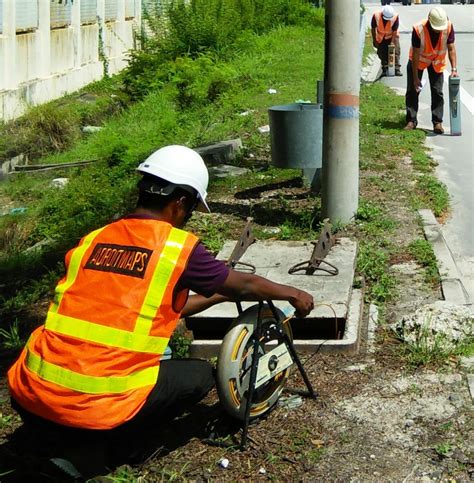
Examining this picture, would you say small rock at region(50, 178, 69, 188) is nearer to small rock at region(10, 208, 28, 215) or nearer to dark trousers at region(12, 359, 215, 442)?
small rock at region(10, 208, 28, 215)

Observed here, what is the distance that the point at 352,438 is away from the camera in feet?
15.0

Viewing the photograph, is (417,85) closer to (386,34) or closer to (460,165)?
(460,165)

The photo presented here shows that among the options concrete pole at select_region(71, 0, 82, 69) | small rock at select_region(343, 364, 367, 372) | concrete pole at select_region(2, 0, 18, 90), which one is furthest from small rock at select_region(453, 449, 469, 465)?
concrete pole at select_region(71, 0, 82, 69)

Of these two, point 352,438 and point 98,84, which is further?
point 98,84

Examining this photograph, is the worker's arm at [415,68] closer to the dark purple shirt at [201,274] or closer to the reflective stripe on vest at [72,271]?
the dark purple shirt at [201,274]

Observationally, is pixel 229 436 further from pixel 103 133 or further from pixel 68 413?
pixel 103 133

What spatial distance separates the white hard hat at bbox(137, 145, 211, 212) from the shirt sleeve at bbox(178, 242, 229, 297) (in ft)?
0.96

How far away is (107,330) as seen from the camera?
3.84 m

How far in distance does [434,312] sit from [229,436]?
5.67 ft

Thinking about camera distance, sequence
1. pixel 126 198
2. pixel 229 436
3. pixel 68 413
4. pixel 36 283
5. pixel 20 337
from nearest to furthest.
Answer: pixel 68 413, pixel 229 436, pixel 20 337, pixel 36 283, pixel 126 198

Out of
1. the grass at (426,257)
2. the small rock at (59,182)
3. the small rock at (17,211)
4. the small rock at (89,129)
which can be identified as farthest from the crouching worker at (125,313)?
the small rock at (89,129)

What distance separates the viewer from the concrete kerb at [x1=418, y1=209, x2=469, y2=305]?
650cm

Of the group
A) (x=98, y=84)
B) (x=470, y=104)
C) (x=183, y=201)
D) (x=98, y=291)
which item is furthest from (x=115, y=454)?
(x=98, y=84)

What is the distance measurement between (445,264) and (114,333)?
3.97 meters
